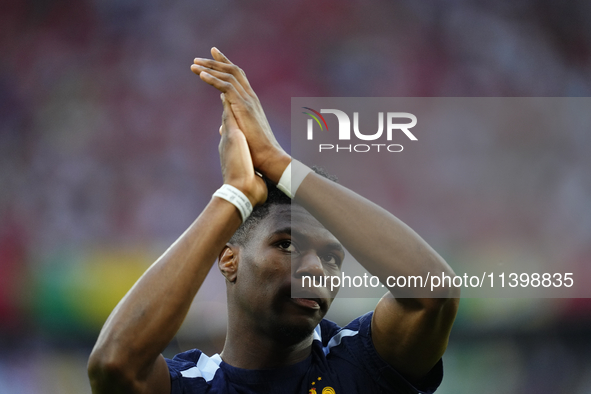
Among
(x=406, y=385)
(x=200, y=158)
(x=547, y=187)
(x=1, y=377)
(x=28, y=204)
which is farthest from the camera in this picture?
(x=200, y=158)

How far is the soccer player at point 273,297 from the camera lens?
1.93 m

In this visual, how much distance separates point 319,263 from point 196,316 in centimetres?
513

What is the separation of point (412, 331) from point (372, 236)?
410mm

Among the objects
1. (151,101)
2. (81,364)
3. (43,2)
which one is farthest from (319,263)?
(43,2)

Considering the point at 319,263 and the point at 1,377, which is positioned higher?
the point at 319,263

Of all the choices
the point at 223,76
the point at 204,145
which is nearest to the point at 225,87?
the point at 223,76

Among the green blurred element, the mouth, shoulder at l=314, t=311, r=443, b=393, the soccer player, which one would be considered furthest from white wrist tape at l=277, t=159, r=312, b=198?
the green blurred element

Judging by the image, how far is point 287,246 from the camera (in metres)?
2.40

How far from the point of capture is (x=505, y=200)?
23.1 ft

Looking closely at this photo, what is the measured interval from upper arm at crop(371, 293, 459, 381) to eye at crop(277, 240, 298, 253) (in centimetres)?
44

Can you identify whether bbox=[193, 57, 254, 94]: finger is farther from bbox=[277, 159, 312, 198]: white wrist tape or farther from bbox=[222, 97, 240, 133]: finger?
bbox=[277, 159, 312, 198]: white wrist tape

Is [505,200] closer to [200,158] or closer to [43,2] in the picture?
[200,158]

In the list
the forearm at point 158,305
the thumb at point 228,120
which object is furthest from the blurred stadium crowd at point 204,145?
the forearm at point 158,305

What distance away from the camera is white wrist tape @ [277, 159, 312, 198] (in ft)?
7.23
